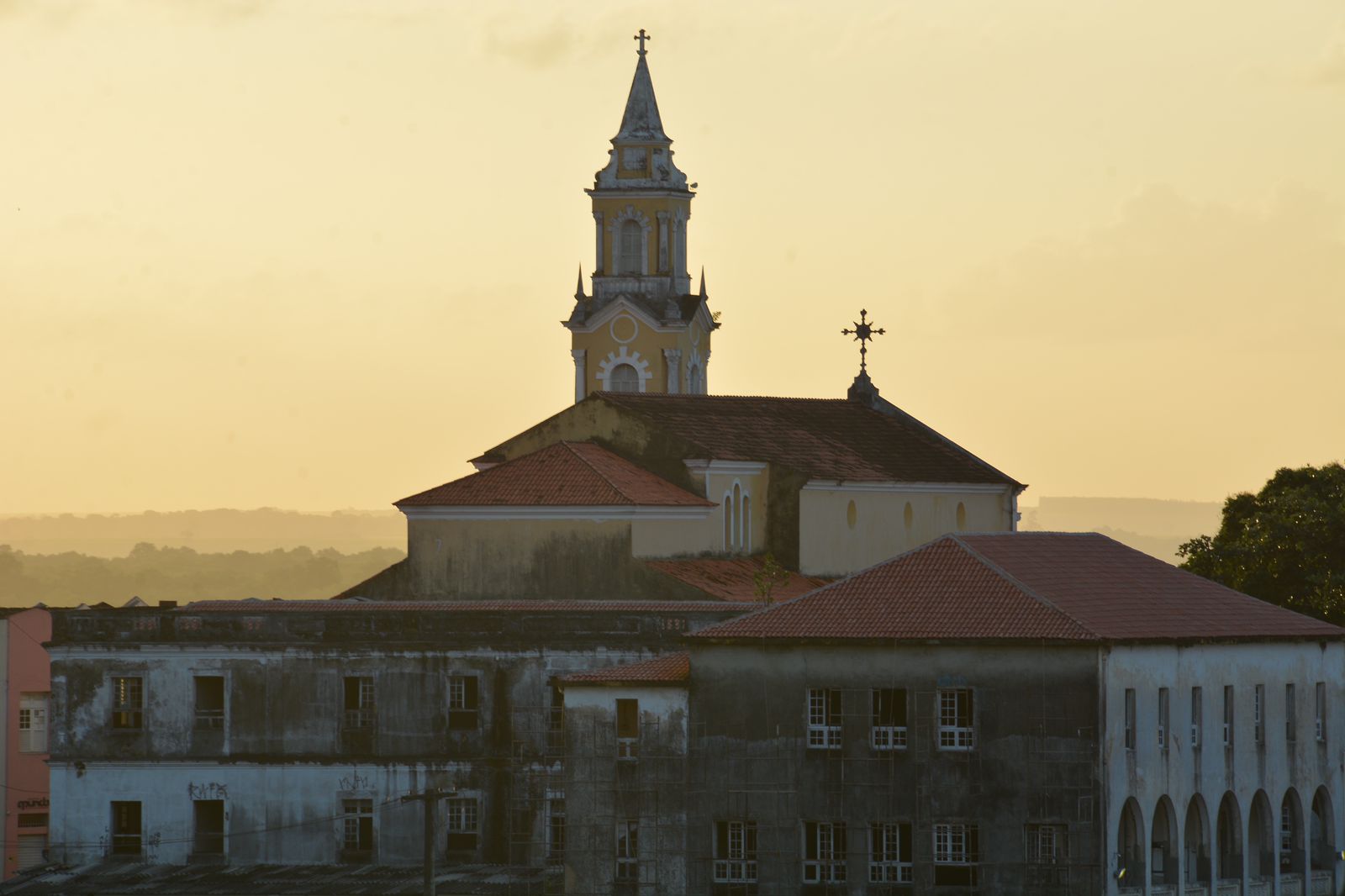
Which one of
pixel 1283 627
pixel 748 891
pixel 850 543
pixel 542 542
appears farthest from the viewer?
pixel 850 543

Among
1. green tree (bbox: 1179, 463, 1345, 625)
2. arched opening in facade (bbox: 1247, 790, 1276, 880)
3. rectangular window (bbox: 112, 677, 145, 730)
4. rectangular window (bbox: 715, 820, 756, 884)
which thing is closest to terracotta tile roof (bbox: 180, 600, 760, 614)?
rectangular window (bbox: 112, 677, 145, 730)

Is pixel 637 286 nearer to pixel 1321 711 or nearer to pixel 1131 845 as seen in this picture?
pixel 1321 711

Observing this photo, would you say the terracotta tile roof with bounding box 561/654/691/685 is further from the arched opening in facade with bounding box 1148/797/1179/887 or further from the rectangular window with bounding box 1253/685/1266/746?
the rectangular window with bounding box 1253/685/1266/746

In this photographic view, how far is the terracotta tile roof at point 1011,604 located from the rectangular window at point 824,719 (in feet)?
4.37

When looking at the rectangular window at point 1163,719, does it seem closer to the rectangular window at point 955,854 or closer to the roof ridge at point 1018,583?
the roof ridge at point 1018,583

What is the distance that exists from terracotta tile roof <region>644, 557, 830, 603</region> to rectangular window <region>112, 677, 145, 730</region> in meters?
14.8

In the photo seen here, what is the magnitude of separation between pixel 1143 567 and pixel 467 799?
17.8m

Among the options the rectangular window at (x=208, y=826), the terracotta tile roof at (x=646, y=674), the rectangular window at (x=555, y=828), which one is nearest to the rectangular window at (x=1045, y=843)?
the terracotta tile roof at (x=646, y=674)

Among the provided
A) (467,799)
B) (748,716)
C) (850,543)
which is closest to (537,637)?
(467,799)

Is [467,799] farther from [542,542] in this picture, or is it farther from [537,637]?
[542,542]

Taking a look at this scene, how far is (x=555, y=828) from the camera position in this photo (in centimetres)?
7775

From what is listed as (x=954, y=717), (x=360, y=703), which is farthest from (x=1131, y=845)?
(x=360, y=703)

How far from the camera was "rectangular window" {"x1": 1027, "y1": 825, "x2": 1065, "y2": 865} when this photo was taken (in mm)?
68125

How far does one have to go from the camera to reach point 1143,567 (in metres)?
78.9
